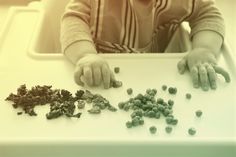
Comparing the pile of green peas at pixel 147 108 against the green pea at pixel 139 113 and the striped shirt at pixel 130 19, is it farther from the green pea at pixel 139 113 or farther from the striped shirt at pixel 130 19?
the striped shirt at pixel 130 19

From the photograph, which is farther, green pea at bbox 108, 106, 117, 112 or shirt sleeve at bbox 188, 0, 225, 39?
shirt sleeve at bbox 188, 0, 225, 39

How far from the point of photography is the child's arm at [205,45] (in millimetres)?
600

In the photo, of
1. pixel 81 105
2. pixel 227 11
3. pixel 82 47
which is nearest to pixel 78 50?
pixel 82 47

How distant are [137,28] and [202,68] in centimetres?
16

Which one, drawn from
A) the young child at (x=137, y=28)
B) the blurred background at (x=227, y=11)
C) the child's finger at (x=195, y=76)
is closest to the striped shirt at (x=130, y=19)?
the young child at (x=137, y=28)

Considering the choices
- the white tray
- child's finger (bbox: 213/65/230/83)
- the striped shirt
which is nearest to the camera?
the white tray

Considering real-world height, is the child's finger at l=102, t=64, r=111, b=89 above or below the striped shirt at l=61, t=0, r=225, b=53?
below

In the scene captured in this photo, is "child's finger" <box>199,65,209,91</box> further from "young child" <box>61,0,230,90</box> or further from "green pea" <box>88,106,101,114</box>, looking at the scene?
"green pea" <box>88,106,101,114</box>

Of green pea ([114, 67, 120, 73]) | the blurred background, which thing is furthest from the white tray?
the blurred background

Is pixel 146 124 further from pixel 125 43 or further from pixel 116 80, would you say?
pixel 125 43

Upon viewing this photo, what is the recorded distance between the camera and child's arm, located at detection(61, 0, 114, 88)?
593 mm

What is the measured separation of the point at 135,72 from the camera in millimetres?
614

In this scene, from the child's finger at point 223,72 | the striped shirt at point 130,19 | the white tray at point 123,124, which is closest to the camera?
the white tray at point 123,124

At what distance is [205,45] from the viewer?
2.17 ft
